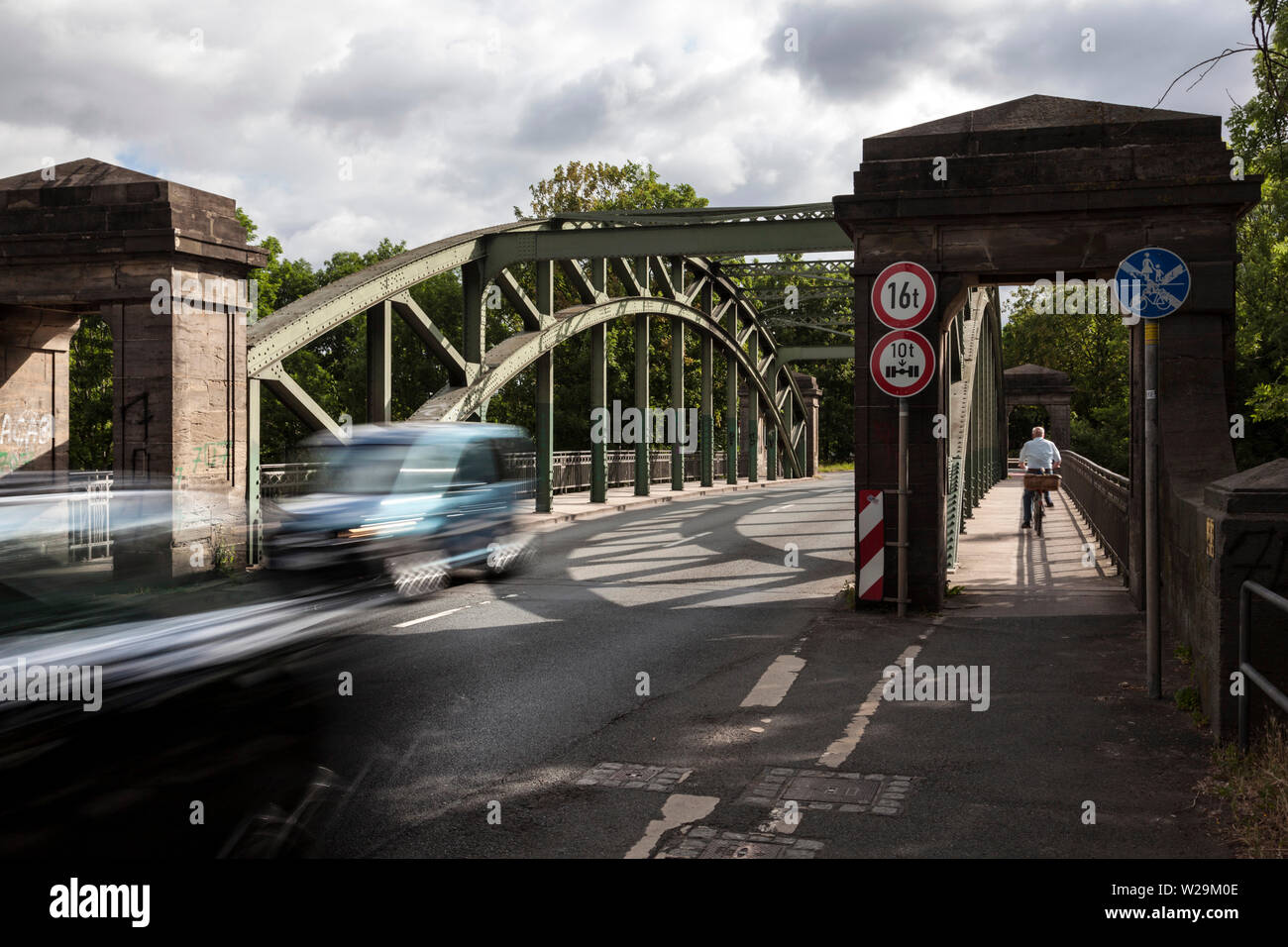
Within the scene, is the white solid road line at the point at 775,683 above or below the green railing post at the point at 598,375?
below

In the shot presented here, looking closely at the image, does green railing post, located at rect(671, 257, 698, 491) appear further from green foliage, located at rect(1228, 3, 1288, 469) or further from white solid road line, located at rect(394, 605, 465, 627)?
white solid road line, located at rect(394, 605, 465, 627)

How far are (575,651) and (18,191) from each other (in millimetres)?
10076

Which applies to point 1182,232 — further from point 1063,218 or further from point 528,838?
point 528,838

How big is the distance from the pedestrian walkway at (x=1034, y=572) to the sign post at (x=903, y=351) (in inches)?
49.0

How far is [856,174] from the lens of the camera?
10219mm

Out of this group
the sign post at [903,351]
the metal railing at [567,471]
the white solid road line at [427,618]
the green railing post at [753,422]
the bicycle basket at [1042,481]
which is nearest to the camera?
the white solid road line at [427,618]

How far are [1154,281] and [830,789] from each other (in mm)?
4324

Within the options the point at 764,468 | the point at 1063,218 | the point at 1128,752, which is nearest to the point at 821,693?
the point at 1128,752

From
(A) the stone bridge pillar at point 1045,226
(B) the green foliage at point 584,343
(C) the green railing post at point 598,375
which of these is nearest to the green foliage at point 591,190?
(B) the green foliage at point 584,343

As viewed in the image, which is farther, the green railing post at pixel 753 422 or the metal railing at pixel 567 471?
the green railing post at pixel 753 422

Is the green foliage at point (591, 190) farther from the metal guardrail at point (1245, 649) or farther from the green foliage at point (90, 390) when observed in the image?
the metal guardrail at point (1245, 649)

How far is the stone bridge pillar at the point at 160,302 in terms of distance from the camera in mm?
12430

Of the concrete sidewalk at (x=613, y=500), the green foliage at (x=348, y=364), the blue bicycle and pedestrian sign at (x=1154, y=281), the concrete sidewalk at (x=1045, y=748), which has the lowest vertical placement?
the concrete sidewalk at (x=1045, y=748)
